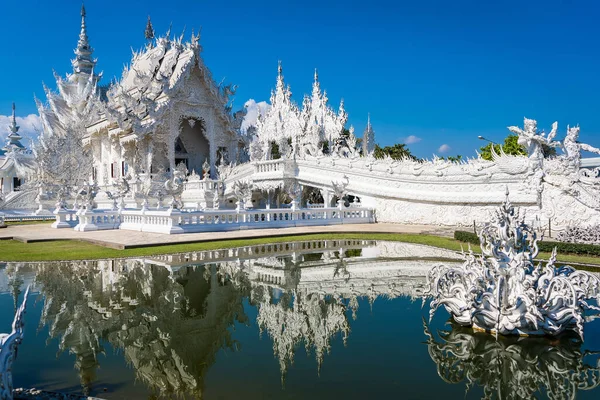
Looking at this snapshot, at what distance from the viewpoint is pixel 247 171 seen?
83.4 ft

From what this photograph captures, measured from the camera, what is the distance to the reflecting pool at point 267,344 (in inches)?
157

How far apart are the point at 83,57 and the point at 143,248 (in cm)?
3697

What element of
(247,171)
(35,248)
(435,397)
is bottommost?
(435,397)

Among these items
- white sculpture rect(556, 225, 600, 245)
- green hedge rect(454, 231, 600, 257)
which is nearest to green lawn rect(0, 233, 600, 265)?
green hedge rect(454, 231, 600, 257)

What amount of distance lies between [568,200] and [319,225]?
850 centimetres

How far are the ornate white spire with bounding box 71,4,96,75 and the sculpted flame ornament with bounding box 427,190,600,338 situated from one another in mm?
43006

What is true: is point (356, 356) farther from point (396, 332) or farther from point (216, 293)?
point (216, 293)

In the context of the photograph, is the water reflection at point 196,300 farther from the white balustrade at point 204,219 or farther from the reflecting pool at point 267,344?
the white balustrade at point 204,219

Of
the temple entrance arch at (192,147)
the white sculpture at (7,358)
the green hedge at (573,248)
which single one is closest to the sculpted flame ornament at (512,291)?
the white sculpture at (7,358)

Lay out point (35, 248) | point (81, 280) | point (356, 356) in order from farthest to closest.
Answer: point (35, 248)
point (81, 280)
point (356, 356)

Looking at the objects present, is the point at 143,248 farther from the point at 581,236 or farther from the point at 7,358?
the point at 581,236

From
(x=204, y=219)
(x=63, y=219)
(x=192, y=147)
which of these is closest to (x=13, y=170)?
(x=192, y=147)

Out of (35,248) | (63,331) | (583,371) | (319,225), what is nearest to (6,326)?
(63,331)

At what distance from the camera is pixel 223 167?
27766mm
